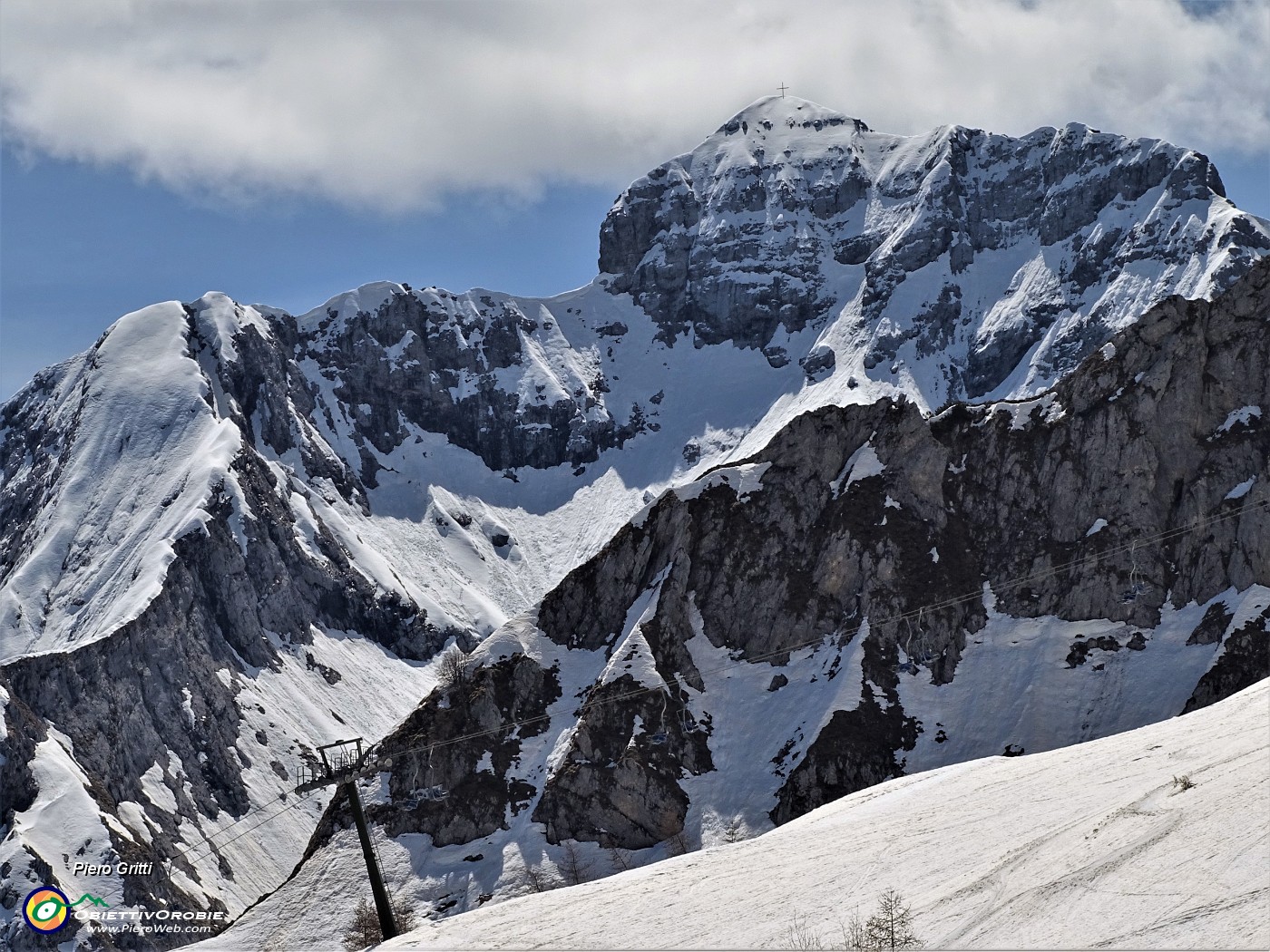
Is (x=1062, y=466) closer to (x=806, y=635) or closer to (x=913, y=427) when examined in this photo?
(x=913, y=427)

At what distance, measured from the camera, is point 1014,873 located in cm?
4084

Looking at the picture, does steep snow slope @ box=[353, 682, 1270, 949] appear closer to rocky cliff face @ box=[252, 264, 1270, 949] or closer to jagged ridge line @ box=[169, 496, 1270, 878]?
rocky cliff face @ box=[252, 264, 1270, 949]

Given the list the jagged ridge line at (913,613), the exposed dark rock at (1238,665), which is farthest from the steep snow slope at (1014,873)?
the jagged ridge line at (913,613)

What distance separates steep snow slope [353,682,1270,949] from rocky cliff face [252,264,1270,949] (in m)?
63.5

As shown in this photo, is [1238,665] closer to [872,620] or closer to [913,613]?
[913,613]

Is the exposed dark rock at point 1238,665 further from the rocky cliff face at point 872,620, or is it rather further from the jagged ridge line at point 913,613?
the jagged ridge line at point 913,613

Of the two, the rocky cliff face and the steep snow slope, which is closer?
the steep snow slope

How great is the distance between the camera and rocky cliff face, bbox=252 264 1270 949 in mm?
119312

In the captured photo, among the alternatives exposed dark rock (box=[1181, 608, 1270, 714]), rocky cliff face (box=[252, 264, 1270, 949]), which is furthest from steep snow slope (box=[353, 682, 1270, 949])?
rocky cliff face (box=[252, 264, 1270, 949])

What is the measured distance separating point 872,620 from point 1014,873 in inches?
3566

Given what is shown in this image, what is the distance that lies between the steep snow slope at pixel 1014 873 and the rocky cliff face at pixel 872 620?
6352cm

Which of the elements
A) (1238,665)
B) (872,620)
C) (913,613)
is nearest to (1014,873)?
(1238,665)

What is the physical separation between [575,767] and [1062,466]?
48.8 meters

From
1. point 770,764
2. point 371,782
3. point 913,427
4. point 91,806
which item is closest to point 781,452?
point 913,427
